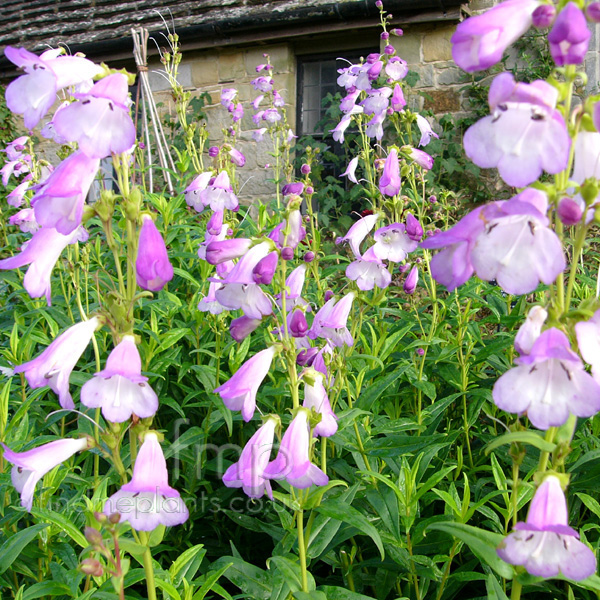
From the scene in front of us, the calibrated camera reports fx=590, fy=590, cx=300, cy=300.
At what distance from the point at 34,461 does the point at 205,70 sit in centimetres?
866

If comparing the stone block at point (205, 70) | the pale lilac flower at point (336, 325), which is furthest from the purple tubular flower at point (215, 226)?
the stone block at point (205, 70)

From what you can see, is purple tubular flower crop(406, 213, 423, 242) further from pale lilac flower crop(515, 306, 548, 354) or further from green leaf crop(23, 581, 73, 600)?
green leaf crop(23, 581, 73, 600)

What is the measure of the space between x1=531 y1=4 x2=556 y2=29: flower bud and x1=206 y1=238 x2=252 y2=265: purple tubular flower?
948 millimetres

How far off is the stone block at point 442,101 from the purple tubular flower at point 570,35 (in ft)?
24.0

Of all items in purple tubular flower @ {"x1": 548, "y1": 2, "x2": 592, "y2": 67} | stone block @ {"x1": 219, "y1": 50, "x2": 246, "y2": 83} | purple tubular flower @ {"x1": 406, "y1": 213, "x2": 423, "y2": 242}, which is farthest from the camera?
stone block @ {"x1": 219, "y1": 50, "x2": 246, "y2": 83}

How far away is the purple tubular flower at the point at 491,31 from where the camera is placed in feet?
3.55

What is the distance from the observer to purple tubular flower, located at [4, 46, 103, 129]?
131 cm

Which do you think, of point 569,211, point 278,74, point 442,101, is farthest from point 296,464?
point 278,74

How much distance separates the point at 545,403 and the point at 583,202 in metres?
0.41

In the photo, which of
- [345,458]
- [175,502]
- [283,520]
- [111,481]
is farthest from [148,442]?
[345,458]

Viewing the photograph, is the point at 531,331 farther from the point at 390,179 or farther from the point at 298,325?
the point at 390,179

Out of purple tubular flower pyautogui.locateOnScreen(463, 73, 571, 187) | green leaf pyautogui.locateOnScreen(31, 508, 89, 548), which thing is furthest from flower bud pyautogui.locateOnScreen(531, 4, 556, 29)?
green leaf pyautogui.locateOnScreen(31, 508, 89, 548)

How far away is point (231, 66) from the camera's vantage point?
29.3ft

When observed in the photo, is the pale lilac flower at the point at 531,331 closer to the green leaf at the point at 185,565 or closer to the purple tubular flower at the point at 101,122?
the purple tubular flower at the point at 101,122
